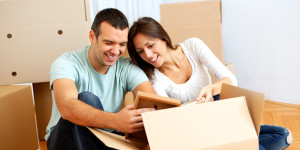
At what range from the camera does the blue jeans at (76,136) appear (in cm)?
107

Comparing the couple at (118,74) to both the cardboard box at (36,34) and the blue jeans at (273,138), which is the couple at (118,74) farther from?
the cardboard box at (36,34)

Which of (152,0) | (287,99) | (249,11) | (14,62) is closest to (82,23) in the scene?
(14,62)

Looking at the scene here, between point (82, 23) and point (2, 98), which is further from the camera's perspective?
point (82, 23)

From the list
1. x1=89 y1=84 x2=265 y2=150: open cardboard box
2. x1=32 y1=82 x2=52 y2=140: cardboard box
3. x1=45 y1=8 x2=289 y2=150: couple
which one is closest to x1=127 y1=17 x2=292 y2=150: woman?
x1=45 y1=8 x2=289 y2=150: couple

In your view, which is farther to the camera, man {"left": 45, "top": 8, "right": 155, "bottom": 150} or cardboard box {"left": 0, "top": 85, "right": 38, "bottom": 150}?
cardboard box {"left": 0, "top": 85, "right": 38, "bottom": 150}

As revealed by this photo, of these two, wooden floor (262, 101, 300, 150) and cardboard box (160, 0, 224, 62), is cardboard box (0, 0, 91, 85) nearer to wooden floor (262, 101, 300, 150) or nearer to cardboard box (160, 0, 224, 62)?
cardboard box (160, 0, 224, 62)

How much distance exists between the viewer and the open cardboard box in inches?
34.5

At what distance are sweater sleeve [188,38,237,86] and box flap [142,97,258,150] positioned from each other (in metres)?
0.53

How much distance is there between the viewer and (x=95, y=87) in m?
1.39

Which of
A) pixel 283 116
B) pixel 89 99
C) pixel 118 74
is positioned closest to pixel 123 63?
pixel 118 74

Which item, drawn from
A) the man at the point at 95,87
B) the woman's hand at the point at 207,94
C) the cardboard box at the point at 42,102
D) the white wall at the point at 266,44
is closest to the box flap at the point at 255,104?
the woman's hand at the point at 207,94

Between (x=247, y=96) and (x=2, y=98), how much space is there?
1113mm

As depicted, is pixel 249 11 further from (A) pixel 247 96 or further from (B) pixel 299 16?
(A) pixel 247 96

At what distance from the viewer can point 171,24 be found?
2115mm
